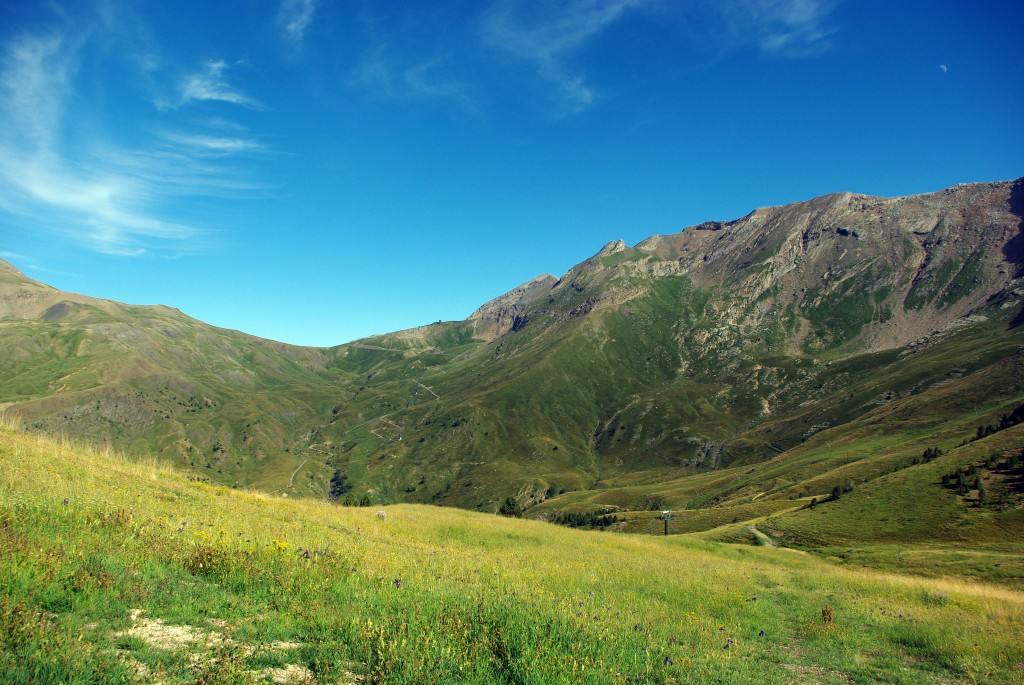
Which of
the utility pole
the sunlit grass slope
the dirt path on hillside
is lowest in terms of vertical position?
the utility pole

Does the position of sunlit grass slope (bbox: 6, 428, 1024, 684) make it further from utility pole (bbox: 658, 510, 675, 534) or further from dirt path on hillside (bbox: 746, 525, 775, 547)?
utility pole (bbox: 658, 510, 675, 534)

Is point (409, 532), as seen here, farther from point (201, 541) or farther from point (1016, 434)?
point (1016, 434)

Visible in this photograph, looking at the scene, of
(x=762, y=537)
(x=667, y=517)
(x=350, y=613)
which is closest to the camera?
(x=350, y=613)

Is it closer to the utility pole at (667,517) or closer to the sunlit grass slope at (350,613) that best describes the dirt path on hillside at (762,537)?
the utility pole at (667,517)

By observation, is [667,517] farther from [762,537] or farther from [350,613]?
[350,613]

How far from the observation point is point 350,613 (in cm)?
854

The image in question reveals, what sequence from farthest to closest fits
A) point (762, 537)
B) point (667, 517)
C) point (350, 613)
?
point (667, 517), point (762, 537), point (350, 613)

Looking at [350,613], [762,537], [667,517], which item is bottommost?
[667,517]

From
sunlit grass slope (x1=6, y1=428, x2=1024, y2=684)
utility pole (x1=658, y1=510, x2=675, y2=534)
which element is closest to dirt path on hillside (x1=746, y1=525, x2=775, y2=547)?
utility pole (x1=658, y1=510, x2=675, y2=534)

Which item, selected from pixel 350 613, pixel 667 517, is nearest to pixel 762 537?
pixel 667 517

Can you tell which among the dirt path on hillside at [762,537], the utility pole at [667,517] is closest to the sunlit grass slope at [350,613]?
the dirt path on hillside at [762,537]

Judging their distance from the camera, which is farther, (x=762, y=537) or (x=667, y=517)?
(x=667, y=517)

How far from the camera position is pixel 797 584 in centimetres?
2489

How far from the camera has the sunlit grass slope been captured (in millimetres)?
6789
